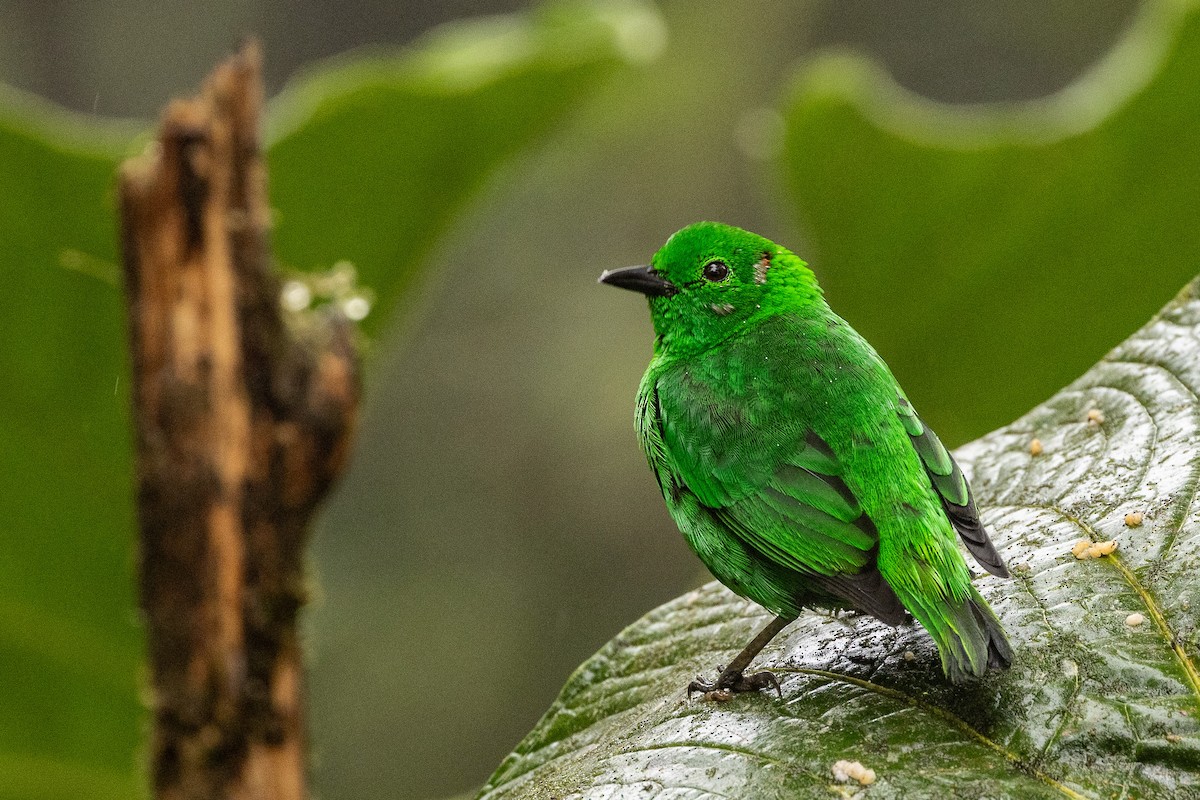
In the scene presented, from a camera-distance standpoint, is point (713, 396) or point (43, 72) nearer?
point (713, 396)

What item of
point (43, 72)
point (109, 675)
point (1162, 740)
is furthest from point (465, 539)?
point (1162, 740)

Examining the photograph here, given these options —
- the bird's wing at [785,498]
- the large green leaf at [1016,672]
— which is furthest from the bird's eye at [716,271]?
the large green leaf at [1016,672]

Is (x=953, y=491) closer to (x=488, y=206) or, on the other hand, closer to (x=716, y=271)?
(x=716, y=271)

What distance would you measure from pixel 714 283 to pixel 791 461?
0.49 meters

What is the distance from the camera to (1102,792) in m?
1.34

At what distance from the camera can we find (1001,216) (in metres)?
3.60

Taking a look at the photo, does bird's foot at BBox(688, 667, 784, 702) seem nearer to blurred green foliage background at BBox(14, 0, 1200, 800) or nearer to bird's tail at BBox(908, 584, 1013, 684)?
bird's tail at BBox(908, 584, 1013, 684)

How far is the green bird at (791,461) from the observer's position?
5.88 ft

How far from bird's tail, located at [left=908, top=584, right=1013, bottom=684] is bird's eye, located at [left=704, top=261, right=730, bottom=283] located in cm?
87

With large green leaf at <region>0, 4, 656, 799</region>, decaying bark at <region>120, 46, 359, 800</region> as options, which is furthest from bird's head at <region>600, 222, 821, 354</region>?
large green leaf at <region>0, 4, 656, 799</region>

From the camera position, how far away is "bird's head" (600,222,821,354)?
7.65 feet

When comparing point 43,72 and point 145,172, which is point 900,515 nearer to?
point 145,172

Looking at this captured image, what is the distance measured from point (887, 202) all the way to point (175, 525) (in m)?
Answer: 2.26

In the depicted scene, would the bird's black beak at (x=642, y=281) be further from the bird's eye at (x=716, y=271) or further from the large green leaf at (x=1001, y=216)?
the large green leaf at (x=1001, y=216)
